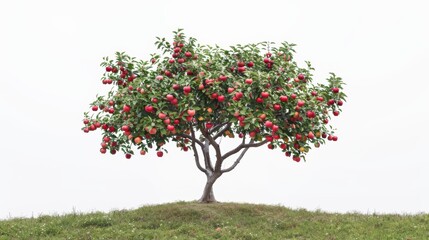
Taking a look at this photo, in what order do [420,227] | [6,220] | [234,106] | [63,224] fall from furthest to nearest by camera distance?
1. [6,220]
2. [63,224]
3. [420,227]
4. [234,106]

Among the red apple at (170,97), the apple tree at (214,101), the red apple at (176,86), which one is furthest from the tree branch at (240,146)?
the red apple at (170,97)

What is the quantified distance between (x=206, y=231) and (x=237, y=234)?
105 centimetres

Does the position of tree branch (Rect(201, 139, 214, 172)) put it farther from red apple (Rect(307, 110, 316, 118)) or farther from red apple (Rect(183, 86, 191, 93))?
red apple (Rect(307, 110, 316, 118))

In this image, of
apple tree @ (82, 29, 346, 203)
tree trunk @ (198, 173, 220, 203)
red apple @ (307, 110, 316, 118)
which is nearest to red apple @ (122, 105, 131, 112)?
apple tree @ (82, 29, 346, 203)

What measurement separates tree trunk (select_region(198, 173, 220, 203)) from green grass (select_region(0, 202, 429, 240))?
757 millimetres

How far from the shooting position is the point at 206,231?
694 inches

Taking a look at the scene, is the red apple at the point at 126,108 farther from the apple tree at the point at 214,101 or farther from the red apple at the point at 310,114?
the red apple at the point at 310,114

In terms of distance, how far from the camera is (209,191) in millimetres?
21453

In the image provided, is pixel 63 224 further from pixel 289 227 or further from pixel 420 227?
pixel 420 227

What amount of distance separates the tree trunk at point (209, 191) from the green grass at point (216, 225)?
757 millimetres

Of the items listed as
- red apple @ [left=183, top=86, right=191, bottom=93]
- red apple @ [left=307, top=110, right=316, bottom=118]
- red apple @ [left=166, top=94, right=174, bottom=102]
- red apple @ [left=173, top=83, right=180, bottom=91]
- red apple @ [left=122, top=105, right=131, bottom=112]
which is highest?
red apple @ [left=173, top=83, right=180, bottom=91]

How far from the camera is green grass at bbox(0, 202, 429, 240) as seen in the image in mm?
17344

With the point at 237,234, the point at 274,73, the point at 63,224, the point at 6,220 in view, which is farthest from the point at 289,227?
the point at 6,220

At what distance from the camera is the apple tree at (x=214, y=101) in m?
16.8
